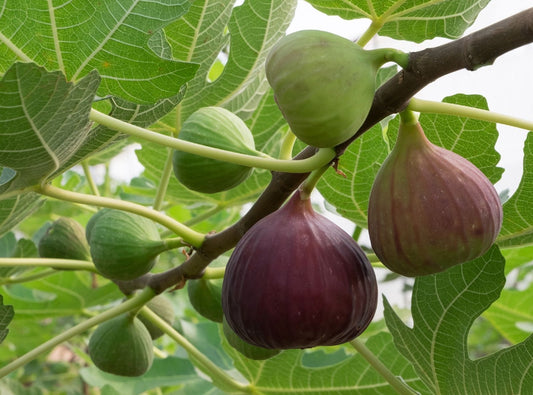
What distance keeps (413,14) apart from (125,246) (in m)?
0.59

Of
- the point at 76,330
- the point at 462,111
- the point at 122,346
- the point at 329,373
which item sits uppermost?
the point at 462,111

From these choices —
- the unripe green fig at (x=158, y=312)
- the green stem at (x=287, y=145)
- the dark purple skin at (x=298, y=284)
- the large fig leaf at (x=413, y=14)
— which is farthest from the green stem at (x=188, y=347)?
the large fig leaf at (x=413, y=14)

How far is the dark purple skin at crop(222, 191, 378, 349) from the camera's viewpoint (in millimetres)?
809

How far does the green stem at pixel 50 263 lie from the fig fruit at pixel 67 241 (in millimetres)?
49

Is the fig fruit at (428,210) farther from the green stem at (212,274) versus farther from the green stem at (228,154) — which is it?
the green stem at (212,274)

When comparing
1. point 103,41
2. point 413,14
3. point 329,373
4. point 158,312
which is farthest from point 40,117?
point 329,373

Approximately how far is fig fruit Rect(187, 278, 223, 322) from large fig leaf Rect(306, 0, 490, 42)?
520 mm

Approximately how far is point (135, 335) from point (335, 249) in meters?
0.67

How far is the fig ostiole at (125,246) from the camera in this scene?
3.98 ft

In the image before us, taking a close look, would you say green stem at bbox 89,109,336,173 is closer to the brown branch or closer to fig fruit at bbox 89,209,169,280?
the brown branch

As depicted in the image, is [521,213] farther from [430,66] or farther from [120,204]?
[120,204]

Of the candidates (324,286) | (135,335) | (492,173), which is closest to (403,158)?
(324,286)

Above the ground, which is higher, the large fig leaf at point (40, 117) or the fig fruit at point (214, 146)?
the large fig leaf at point (40, 117)

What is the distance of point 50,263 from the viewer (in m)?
1.33
